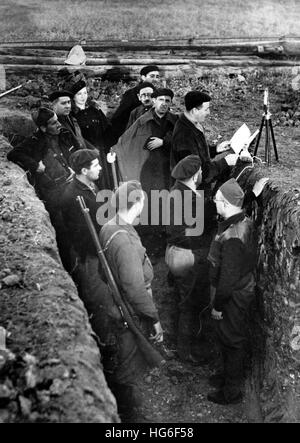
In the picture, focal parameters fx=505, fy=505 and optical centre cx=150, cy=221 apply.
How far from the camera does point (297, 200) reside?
4816mm

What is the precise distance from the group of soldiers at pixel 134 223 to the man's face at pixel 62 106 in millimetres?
12

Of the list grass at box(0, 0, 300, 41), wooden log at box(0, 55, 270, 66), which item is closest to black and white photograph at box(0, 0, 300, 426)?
wooden log at box(0, 55, 270, 66)

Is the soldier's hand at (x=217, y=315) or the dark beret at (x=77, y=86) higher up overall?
the dark beret at (x=77, y=86)

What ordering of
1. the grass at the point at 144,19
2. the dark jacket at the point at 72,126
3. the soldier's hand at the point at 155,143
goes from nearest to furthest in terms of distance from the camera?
1. the dark jacket at the point at 72,126
2. the soldier's hand at the point at 155,143
3. the grass at the point at 144,19

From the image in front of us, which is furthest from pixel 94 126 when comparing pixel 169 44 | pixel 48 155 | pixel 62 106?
pixel 169 44

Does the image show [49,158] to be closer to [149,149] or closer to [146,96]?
[149,149]

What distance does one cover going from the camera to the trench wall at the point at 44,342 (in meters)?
2.80

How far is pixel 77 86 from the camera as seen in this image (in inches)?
238

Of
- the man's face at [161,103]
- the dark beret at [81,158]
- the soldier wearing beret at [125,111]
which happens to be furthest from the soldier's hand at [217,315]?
the soldier wearing beret at [125,111]

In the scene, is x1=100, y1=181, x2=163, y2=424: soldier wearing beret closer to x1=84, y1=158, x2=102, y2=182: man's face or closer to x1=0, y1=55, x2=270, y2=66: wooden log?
x1=84, y1=158, x2=102, y2=182: man's face

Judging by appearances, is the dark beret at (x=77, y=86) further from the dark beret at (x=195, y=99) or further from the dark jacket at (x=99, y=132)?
the dark beret at (x=195, y=99)

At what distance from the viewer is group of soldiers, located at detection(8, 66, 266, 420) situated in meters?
4.06

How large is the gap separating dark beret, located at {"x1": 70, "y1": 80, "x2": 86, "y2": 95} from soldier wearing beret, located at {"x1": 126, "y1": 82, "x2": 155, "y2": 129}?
2.65 ft

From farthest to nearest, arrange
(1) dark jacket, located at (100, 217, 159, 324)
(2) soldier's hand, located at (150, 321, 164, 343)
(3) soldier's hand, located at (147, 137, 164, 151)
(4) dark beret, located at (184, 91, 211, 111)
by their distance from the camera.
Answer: (3) soldier's hand, located at (147, 137, 164, 151), (4) dark beret, located at (184, 91, 211, 111), (2) soldier's hand, located at (150, 321, 164, 343), (1) dark jacket, located at (100, 217, 159, 324)
